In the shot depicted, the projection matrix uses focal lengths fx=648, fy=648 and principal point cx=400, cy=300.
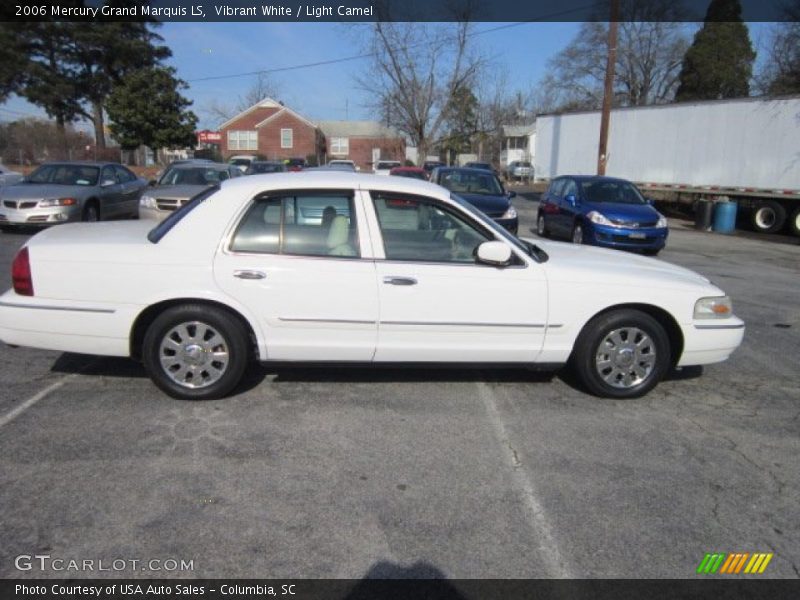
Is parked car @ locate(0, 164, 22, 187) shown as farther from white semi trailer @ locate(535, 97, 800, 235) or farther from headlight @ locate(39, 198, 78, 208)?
white semi trailer @ locate(535, 97, 800, 235)

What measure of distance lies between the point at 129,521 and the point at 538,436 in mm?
2444

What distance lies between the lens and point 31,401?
14.9ft

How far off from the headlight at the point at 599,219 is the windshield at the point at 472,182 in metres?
1.93

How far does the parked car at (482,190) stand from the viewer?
12250mm

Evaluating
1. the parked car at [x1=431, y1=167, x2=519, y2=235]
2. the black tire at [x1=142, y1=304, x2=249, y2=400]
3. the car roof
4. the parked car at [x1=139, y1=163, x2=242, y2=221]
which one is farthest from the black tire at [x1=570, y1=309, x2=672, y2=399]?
the parked car at [x1=139, y1=163, x2=242, y2=221]

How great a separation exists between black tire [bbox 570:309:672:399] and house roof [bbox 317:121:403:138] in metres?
68.5

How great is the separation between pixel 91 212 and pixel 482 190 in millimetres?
8070

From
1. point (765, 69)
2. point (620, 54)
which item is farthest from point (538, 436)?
point (620, 54)

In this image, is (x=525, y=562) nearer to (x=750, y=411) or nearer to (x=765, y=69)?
(x=750, y=411)

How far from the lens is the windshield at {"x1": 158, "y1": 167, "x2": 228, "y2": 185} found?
527 inches

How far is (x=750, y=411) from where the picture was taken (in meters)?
4.75

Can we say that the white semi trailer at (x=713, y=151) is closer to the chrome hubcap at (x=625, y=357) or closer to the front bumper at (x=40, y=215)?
the chrome hubcap at (x=625, y=357)

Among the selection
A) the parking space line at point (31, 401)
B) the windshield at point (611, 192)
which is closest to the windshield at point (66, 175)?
the parking space line at point (31, 401)

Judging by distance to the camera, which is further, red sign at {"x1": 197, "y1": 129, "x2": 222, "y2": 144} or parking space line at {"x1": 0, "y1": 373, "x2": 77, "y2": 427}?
red sign at {"x1": 197, "y1": 129, "x2": 222, "y2": 144}
